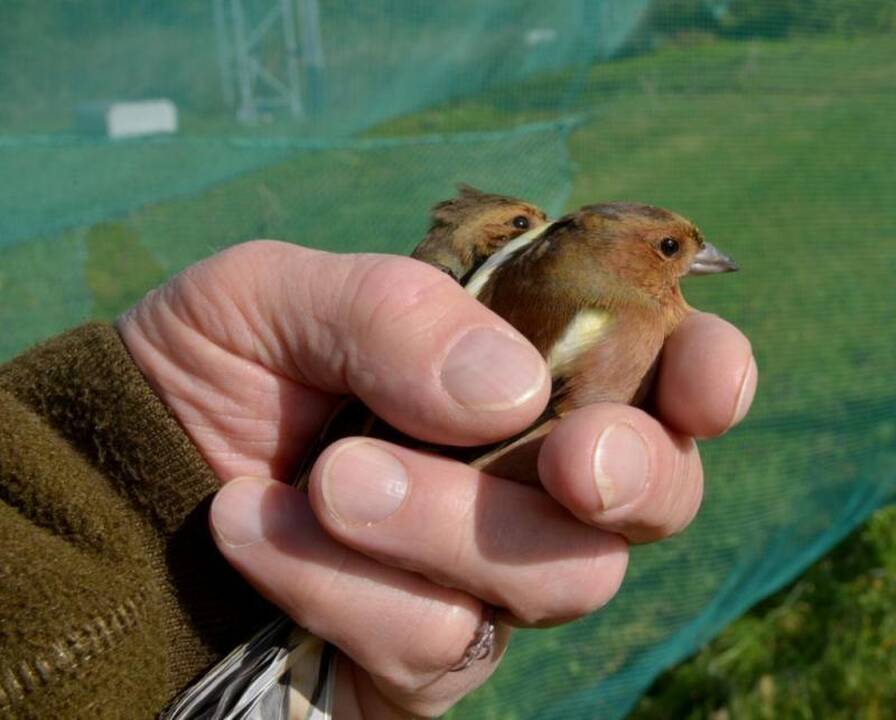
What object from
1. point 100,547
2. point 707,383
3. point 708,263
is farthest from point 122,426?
point 708,263

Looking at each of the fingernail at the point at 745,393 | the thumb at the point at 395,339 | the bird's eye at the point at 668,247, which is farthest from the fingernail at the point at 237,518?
the bird's eye at the point at 668,247

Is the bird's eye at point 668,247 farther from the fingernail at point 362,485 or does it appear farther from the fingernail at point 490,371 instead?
the fingernail at point 362,485

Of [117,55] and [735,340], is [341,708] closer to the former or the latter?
[735,340]

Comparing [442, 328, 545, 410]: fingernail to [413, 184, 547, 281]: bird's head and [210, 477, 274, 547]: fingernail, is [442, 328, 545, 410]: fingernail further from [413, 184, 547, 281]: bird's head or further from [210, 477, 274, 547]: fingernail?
[413, 184, 547, 281]: bird's head

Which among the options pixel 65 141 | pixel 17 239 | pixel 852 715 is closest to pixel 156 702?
pixel 17 239

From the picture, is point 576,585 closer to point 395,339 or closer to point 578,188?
point 395,339
